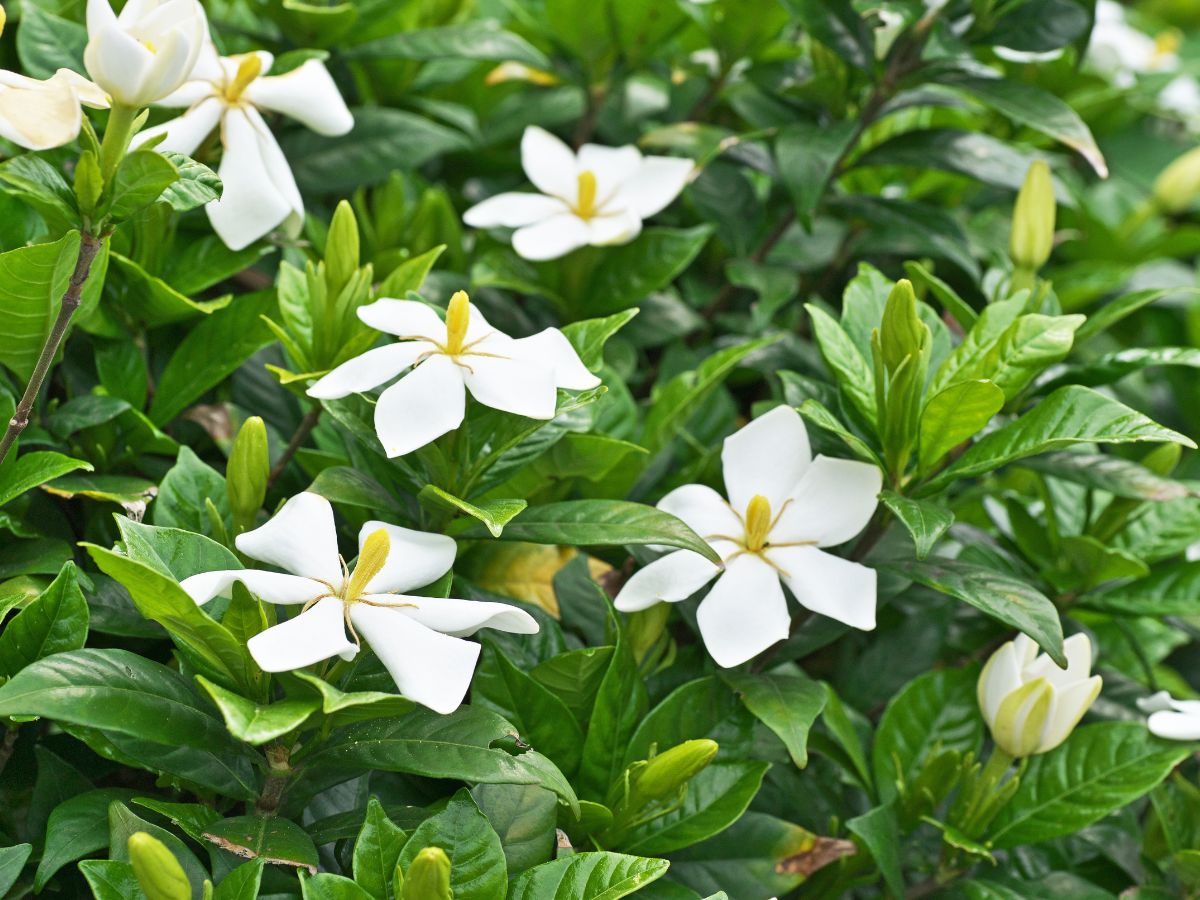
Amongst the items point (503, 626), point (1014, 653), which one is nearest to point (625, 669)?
point (503, 626)

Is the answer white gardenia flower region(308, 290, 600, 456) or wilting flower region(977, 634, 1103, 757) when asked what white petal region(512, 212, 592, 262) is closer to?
white gardenia flower region(308, 290, 600, 456)

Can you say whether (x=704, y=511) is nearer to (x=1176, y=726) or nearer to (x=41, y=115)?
(x=1176, y=726)

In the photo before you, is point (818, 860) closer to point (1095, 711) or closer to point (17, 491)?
point (1095, 711)

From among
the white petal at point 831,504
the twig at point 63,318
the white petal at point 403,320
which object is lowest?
the white petal at point 831,504

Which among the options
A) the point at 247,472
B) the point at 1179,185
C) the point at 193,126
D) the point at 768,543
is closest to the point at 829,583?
the point at 768,543

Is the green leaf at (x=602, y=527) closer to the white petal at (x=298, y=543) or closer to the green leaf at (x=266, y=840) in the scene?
the white petal at (x=298, y=543)

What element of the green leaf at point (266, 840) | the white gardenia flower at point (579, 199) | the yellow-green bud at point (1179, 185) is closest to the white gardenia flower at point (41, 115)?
the green leaf at point (266, 840)
